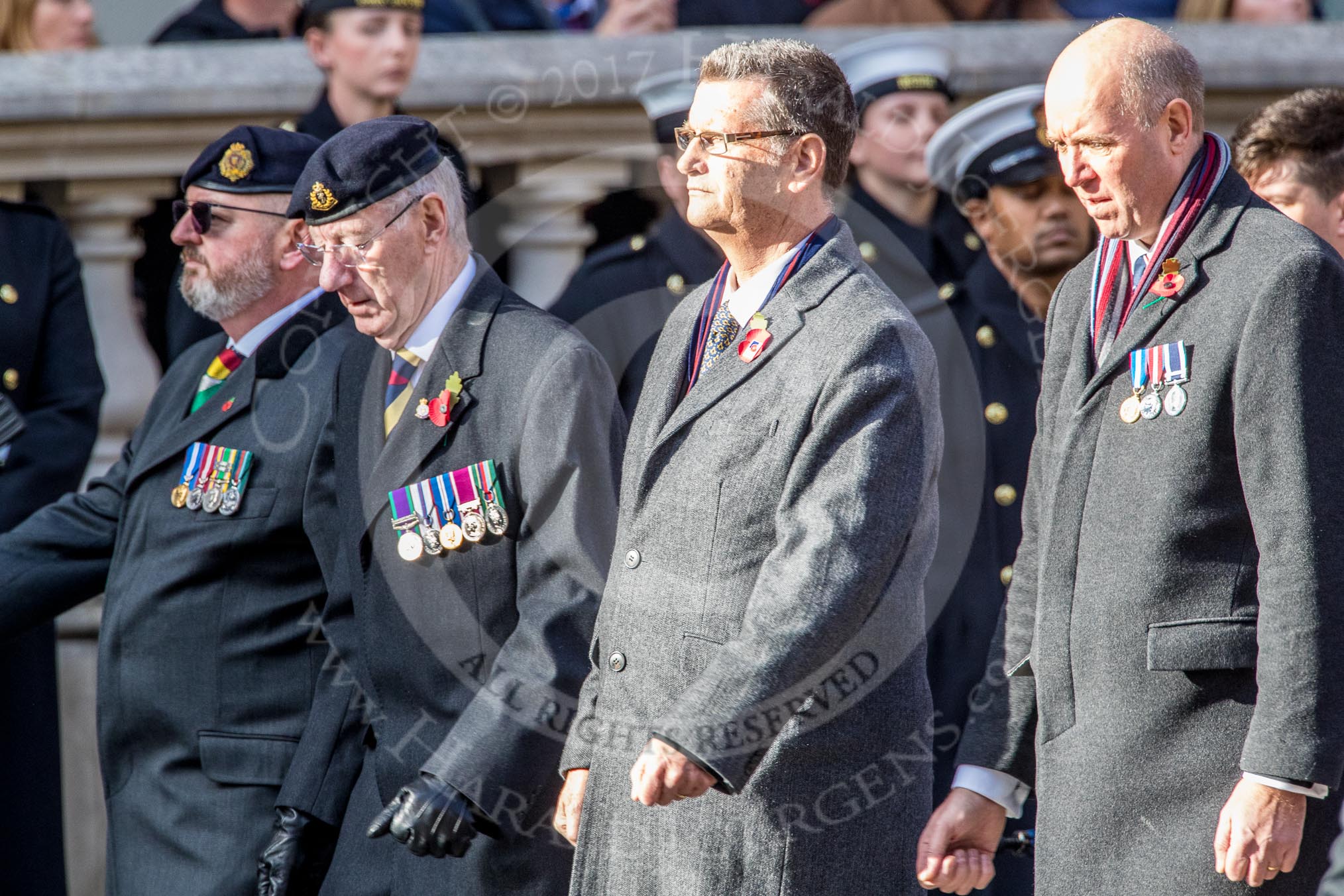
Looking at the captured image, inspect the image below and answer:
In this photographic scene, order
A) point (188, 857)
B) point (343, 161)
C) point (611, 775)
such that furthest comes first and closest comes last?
point (188, 857) < point (343, 161) < point (611, 775)

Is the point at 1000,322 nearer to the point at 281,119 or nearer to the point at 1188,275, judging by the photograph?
the point at 1188,275

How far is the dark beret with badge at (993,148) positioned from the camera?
170 inches

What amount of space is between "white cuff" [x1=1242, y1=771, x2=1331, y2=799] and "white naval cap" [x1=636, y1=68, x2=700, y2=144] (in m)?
2.34

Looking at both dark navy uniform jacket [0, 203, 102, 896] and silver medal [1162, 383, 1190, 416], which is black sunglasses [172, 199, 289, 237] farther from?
silver medal [1162, 383, 1190, 416]

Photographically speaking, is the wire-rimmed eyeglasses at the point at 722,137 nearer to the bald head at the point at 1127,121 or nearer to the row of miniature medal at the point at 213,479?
the bald head at the point at 1127,121

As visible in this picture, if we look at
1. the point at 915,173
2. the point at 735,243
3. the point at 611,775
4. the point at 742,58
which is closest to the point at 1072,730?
the point at 611,775

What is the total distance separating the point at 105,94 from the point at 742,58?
251 centimetres

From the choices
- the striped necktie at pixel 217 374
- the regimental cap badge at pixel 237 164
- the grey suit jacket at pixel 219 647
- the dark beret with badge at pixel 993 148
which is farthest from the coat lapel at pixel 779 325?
the dark beret with badge at pixel 993 148

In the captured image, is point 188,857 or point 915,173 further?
point 915,173

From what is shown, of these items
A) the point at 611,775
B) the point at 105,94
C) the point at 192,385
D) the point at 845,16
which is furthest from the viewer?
the point at 845,16

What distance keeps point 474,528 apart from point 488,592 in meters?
0.11

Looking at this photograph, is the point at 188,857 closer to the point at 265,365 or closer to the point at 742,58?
the point at 265,365

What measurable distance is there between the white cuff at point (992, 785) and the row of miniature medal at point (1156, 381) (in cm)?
59

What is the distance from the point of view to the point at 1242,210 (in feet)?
8.50
